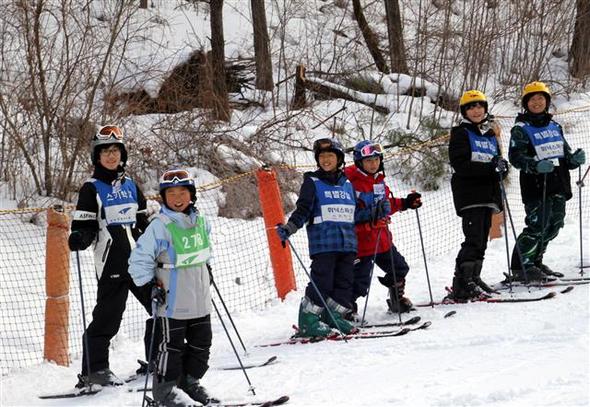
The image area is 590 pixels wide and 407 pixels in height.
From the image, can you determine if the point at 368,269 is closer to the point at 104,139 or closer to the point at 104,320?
the point at 104,320

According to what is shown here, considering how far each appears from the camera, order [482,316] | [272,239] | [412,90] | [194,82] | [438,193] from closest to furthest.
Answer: [482,316] → [272,239] → [438,193] → [194,82] → [412,90]

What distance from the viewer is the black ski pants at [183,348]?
539 centimetres

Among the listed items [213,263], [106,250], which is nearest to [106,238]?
[106,250]

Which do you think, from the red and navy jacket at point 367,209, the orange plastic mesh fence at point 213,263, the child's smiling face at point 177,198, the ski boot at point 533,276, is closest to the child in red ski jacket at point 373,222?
the red and navy jacket at point 367,209

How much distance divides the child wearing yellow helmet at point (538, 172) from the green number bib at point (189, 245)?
11.5 feet

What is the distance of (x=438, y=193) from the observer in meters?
12.9

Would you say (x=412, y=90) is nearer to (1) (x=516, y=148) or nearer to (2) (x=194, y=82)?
(2) (x=194, y=82)

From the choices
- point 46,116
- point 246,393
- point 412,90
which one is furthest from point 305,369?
point 412,90

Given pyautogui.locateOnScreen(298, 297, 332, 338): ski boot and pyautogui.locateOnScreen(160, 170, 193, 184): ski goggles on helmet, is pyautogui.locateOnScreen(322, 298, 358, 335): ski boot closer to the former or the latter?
pyautogui.locateOnScreen(298, 297, 332, 338): ski boot

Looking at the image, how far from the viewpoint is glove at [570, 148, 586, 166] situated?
791 cm

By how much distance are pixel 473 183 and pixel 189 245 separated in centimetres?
317

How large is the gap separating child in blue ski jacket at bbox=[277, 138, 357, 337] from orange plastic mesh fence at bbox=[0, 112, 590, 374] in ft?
4.88

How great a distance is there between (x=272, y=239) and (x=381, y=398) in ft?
12.5

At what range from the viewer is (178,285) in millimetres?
5418
